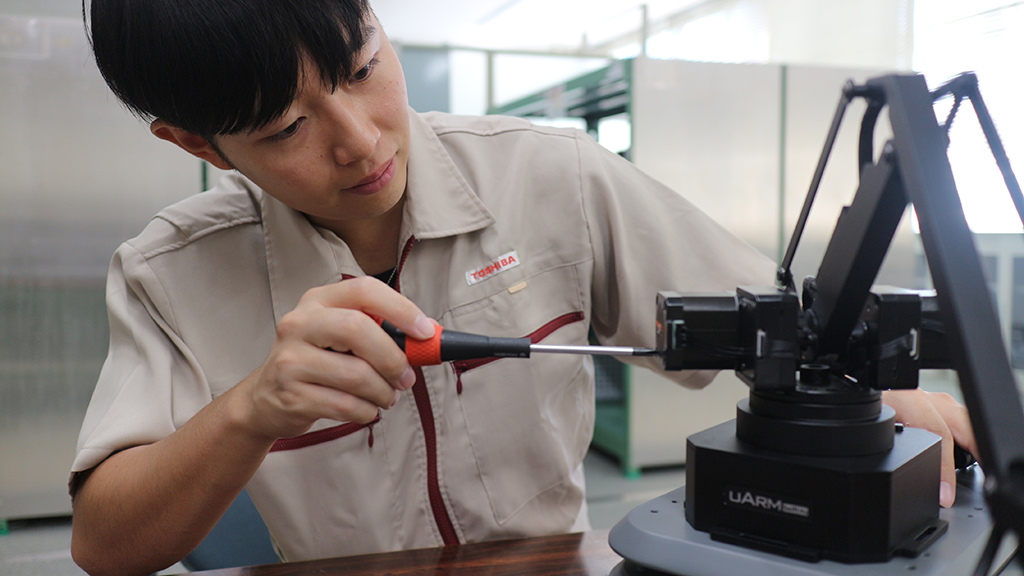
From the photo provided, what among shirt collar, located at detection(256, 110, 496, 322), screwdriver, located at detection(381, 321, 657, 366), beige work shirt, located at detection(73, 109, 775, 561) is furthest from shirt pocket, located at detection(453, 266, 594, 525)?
screwdriver, located at detection(381, 321, 657, 366)

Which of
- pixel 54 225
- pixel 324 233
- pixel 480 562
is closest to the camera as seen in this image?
pixel 480 562

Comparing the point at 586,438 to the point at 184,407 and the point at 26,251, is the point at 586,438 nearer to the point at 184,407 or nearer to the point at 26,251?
the point at 184,407

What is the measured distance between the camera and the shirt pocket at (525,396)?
0.85 meters

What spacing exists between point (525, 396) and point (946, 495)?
0.45m

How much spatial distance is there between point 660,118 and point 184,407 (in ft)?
6.88

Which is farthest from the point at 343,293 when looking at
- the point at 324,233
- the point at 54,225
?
the point at 54,225

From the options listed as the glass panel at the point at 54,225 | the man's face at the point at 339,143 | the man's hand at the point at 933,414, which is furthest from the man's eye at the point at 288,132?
the glass panel at the point at 54,225

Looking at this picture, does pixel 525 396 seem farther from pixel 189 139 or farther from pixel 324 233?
pixel 189 139

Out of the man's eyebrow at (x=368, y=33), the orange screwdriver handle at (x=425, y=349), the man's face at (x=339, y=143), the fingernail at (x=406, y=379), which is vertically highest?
the man's eyebrow at (x=368, y=33)

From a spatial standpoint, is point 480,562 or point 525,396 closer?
point 480,562

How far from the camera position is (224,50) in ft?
1.91

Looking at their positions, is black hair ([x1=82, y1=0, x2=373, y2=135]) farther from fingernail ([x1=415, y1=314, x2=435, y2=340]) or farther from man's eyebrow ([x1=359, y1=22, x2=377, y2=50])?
fingernail ([x1=415, y1=314, x2=435, y2=340])

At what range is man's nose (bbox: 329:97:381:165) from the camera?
2.07ft

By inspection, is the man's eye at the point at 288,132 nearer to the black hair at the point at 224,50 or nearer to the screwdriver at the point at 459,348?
the black hair at the point at 224,50
